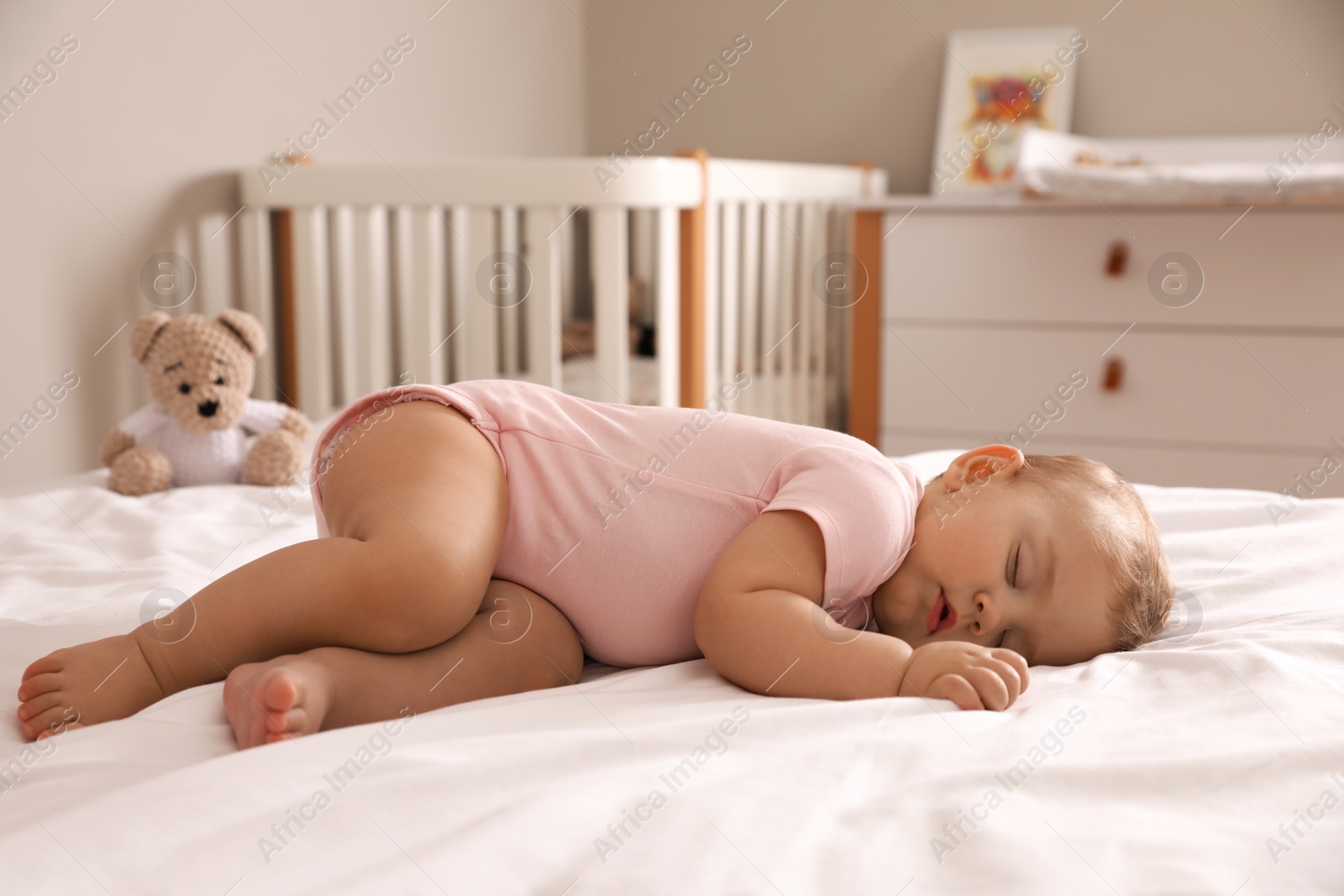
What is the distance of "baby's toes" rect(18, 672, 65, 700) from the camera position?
2.25 feet

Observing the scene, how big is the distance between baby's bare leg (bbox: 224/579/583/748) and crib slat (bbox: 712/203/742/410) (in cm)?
115

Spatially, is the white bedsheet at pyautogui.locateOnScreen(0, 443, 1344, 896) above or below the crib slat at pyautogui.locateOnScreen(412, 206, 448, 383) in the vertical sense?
below

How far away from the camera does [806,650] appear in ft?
2.33

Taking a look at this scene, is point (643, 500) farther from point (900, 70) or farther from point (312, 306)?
point (900, 70)

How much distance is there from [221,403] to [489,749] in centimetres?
93

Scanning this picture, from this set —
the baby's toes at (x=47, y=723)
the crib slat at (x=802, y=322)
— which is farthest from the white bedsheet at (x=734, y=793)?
the crib slat at (x=802, y=322)

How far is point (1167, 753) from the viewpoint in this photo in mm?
595

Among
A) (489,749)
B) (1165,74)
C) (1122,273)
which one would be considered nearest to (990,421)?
(1122,273)

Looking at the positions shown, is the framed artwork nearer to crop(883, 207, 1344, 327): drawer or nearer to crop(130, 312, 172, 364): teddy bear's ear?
crop(883, 207, 1344, 327): drawer

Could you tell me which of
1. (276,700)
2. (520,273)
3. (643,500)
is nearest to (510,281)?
(520,273)

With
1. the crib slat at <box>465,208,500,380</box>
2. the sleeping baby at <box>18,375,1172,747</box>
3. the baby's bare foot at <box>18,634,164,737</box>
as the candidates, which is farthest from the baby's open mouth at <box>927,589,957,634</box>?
the crib slat at <box>465,208,500,380</box>

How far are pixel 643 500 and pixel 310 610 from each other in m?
0.26

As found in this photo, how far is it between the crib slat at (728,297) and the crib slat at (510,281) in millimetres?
371

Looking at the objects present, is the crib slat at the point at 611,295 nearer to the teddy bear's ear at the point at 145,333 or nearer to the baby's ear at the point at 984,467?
the teddy bear's ear at the point at 145,333
